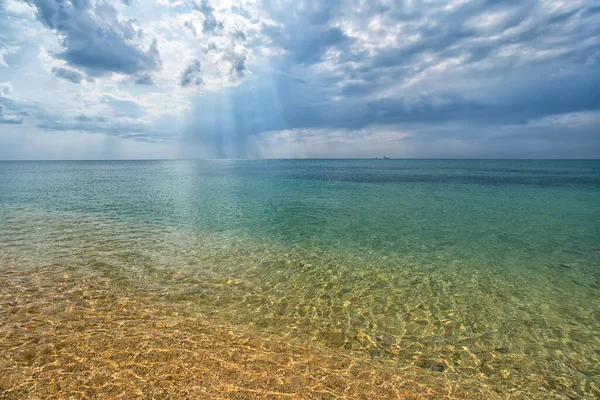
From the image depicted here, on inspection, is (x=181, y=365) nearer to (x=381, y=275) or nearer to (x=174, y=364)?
(x=174, y=364)

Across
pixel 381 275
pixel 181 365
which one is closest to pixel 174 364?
pixel 181 365

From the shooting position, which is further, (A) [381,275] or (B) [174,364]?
(A) [381,275]

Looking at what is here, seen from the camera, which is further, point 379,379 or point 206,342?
point 206,342

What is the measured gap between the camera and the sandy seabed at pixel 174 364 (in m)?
6.52

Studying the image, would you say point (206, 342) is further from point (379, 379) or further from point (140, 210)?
point (140, 210)

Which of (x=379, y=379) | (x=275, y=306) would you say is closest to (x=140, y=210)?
(x=275, y=306)

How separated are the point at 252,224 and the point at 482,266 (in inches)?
643

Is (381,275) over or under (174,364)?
under

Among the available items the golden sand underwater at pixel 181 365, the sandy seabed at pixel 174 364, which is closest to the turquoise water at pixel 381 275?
the golden sand underwater at pixel 181 365

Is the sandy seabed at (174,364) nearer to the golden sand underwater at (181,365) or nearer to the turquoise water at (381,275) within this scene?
the golden sand underwater at (181,365)

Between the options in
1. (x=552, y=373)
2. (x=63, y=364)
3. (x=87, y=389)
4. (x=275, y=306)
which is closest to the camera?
(x=87, y=389)

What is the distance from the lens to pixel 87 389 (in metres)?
6.33

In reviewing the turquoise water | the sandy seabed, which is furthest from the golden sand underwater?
the turquoise water

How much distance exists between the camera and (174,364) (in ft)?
24.0
